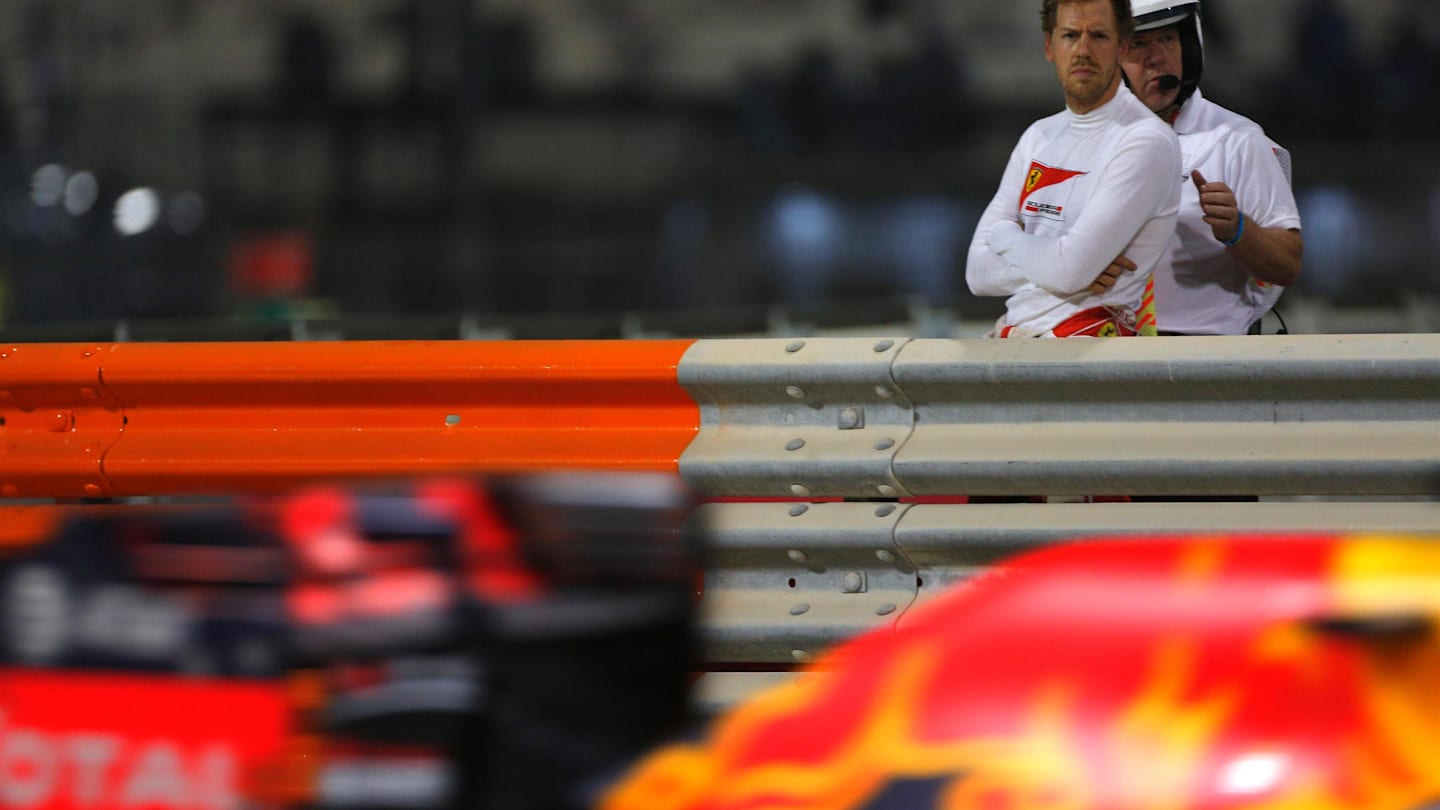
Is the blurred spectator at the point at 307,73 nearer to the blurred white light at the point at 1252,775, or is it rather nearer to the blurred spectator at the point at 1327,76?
the blurred spectator at the point at 1327,76

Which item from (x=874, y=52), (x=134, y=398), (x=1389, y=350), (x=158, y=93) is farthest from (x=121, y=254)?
(x=1389, y=350)

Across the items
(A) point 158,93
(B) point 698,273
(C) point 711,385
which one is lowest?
(B) point 698,273

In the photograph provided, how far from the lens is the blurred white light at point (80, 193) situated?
27.8 m

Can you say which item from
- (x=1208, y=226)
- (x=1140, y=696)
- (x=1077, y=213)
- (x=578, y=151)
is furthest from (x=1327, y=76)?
(x=1140, y=696)

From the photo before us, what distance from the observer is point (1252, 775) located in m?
2.01

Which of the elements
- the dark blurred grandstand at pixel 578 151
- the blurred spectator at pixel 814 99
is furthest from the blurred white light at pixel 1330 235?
the blurred spectator at pixel 814 99

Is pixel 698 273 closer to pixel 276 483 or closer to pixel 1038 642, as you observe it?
pixel 276 483

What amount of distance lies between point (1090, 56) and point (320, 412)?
1968 mm

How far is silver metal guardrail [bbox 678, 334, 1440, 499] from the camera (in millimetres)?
3916

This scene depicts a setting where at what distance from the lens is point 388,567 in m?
2.75

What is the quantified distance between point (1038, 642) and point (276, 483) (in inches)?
105

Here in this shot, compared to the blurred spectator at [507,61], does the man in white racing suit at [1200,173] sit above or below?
below

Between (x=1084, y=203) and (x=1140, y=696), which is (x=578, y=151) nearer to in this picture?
(x=1084, y=203)

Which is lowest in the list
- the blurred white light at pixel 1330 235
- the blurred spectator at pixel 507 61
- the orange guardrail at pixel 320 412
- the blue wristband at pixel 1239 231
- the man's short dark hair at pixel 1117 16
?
the blurred white light at pixel 1330 235
